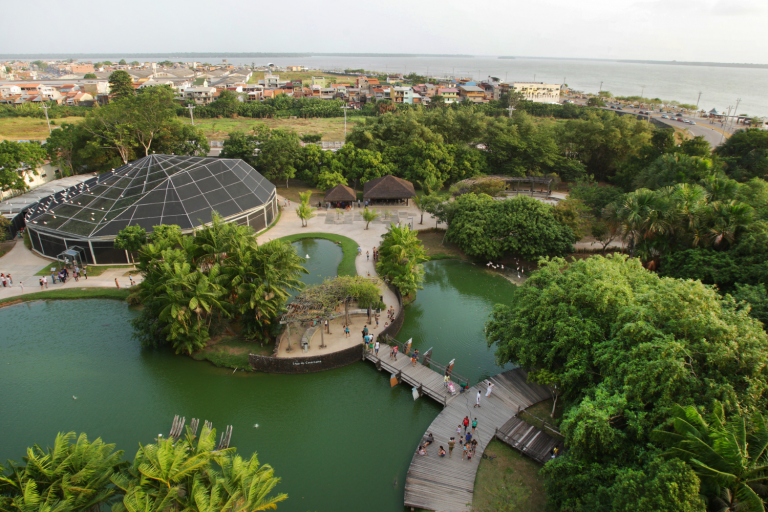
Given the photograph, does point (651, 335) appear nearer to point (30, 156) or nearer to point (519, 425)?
point (519, 425)

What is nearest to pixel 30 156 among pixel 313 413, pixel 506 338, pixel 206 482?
pixel 313 413

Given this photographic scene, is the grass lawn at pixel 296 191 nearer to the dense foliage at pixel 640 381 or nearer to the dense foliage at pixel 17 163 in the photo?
the dense foliage at pixel 17 163

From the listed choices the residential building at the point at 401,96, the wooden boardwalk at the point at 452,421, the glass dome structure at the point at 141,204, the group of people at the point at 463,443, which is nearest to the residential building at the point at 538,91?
the residential building at the point at 401,96

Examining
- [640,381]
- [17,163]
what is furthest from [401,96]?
[640,381]

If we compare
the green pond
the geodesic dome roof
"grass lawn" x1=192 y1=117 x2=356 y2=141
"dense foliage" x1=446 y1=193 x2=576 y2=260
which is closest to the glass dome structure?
the geodesic dome roof

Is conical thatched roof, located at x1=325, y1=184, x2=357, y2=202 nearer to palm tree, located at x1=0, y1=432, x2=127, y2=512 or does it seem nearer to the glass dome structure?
the glass dome structure
